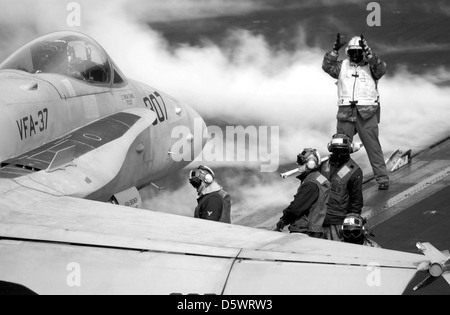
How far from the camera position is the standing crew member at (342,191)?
558 inches

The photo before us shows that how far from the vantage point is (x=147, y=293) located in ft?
28.2

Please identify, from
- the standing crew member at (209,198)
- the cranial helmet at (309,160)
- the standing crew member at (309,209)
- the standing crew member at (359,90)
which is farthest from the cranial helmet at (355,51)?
the standing crew member at (209,198)

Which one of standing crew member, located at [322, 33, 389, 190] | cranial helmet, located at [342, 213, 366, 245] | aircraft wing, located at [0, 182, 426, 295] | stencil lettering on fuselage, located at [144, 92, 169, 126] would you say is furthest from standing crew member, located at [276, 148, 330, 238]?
standing crew member, located at [322, 33, 389, 190]

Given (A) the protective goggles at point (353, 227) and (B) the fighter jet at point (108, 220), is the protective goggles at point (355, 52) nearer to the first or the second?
(B) the fighter jet at point (108, 220)

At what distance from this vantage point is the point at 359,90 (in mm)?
16953

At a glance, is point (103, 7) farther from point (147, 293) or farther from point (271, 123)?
point (147, 293)

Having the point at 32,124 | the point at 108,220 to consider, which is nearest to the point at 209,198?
the point at 32,124

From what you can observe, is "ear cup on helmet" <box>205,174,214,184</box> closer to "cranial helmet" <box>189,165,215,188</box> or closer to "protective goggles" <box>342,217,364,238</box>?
Answer: "cranial helmet" <box>189,165,215,188</box>

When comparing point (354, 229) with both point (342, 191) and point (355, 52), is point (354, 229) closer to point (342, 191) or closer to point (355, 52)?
point (342, 191)

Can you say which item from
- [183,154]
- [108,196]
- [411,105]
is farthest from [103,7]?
[108,196]

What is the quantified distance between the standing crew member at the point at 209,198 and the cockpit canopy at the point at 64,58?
2.02 meters

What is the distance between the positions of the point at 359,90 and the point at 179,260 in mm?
8678

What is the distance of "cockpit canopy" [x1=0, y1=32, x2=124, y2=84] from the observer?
1380 centimetres

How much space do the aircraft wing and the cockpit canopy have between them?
379cm
